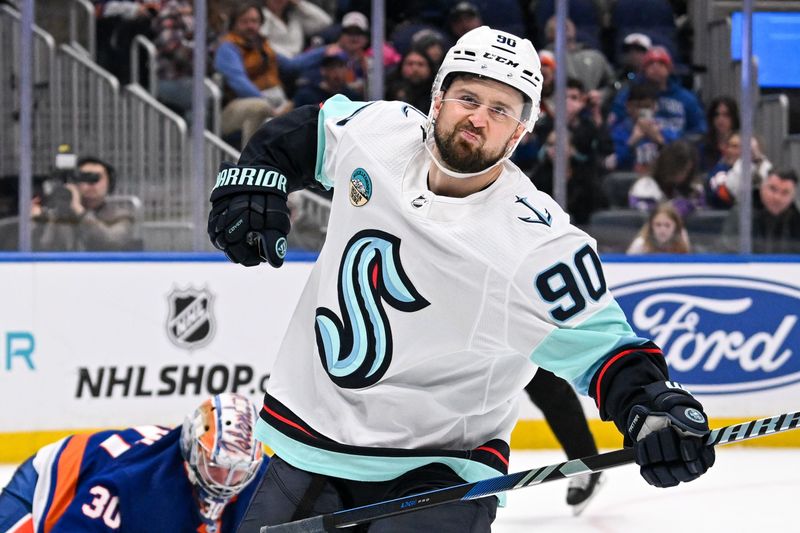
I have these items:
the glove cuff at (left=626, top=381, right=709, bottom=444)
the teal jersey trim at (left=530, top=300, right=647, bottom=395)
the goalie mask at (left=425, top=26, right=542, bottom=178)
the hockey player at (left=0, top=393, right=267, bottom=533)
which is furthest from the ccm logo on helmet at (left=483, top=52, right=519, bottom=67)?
the hockey player at (left=0, top=393, right=267, bottom=533)

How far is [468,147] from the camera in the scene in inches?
79.0

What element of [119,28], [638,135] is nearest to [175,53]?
[119,28]

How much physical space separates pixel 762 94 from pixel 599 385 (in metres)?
3.82

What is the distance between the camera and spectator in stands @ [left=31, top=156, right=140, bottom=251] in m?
4.88

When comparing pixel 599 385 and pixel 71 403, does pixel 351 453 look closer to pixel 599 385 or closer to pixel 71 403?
pixel 599 385

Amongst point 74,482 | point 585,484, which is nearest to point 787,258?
point 585,484

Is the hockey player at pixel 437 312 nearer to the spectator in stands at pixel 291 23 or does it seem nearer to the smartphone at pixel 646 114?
the spectator in stands at pixel 291 23

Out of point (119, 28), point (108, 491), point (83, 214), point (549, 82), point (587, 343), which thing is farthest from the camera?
point (549, 82)

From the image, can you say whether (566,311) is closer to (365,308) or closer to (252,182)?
(365,308)

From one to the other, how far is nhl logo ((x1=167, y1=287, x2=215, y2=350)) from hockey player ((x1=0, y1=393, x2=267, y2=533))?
192 centimetres

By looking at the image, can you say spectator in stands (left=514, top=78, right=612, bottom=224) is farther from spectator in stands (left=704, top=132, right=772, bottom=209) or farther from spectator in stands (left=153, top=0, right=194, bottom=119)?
spectator in stands (left=153, top=0, right=194, bottom=119)

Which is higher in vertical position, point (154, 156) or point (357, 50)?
point (357, 50)

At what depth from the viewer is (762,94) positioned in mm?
5441

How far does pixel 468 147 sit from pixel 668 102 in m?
3.70
